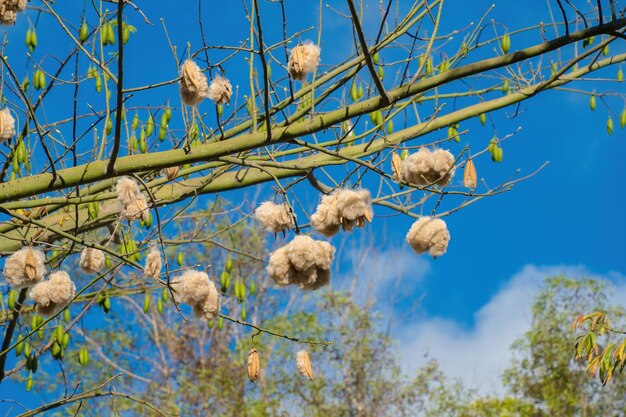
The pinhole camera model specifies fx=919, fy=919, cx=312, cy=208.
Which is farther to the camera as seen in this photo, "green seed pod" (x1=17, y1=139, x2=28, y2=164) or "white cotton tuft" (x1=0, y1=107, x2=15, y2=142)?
"green seed pod" (x1=17, y1=139, x2=28, y2=164)

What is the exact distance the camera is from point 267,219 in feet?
9.43

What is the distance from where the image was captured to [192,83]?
9.19ft

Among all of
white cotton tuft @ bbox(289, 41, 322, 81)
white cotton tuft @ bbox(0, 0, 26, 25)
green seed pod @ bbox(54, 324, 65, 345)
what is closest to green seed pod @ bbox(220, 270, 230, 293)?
green seed pod @ bbox(54, 324, 65, 345)

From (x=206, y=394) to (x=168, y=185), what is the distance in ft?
26.7

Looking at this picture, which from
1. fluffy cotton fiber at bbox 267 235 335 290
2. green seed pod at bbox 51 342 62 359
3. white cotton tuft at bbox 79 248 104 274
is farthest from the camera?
green seed pod at bbox 51 342 62 359

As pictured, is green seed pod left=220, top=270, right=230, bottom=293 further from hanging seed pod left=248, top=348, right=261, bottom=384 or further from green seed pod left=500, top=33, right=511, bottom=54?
green seed pod left=500, top=33, right=511, bottom=54

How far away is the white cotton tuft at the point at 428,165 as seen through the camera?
9.52ft

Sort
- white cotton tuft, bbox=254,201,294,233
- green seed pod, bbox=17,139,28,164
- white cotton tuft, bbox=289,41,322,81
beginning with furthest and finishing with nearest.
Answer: green seed pod, bbox=17,139,28,164
white cotton tuft, bbox=254,201,294,233
white cotton tuft, bbox=289,41,322,81

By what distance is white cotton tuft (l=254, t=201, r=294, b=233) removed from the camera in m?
2.86

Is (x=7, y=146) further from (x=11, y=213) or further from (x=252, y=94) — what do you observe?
(x=252, y=94)

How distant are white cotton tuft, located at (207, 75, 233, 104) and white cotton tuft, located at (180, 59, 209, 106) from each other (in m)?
0.17

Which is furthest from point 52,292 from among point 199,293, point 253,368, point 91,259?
point 253,368

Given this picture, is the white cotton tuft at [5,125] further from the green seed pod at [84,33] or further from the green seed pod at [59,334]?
the green seed pod at [59,334]

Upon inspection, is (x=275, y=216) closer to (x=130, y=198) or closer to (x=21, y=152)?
(x=130, y=198)
